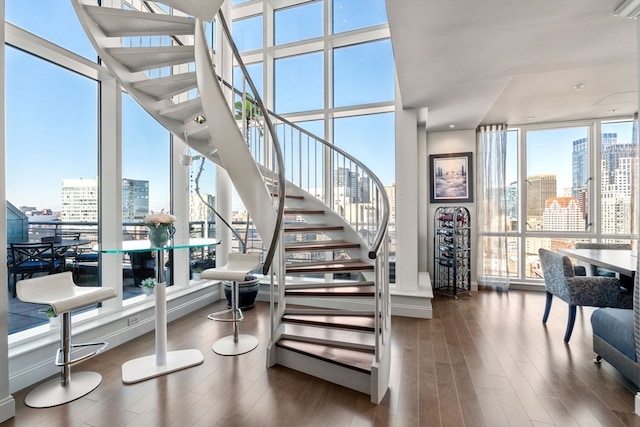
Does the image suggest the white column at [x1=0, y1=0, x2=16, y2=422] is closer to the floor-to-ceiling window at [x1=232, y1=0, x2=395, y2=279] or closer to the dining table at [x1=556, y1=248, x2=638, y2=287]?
the floor-to-ceiling window at [x1=232, y1=0, x2=395, y2=279]

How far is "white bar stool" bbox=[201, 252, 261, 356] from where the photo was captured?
9.30ft

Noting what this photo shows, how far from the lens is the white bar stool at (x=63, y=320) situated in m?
2.08

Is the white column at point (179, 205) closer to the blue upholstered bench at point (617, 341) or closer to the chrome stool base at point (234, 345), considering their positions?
the chrome stool base at point (234, 345)

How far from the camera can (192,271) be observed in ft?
14.2

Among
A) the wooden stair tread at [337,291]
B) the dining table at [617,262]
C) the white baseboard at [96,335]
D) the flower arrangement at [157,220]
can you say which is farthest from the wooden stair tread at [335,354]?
the dining table at [617,262]

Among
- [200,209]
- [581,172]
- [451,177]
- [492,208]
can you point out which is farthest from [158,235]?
[581,172]

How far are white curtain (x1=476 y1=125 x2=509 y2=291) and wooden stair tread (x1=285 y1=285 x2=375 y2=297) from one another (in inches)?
122

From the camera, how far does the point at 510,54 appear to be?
258 centimetres

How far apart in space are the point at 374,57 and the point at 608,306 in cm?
407

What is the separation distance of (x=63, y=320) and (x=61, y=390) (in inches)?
20.0

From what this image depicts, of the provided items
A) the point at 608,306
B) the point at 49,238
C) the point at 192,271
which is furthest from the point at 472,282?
the point at 49,238

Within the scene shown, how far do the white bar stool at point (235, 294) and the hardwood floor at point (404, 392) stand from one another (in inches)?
4.3

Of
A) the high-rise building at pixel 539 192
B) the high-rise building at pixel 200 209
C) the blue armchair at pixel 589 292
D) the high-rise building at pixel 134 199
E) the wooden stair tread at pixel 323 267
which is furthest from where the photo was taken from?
the high-rise building at pixel 539 192

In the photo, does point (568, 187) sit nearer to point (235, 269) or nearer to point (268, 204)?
point (268, 204)
